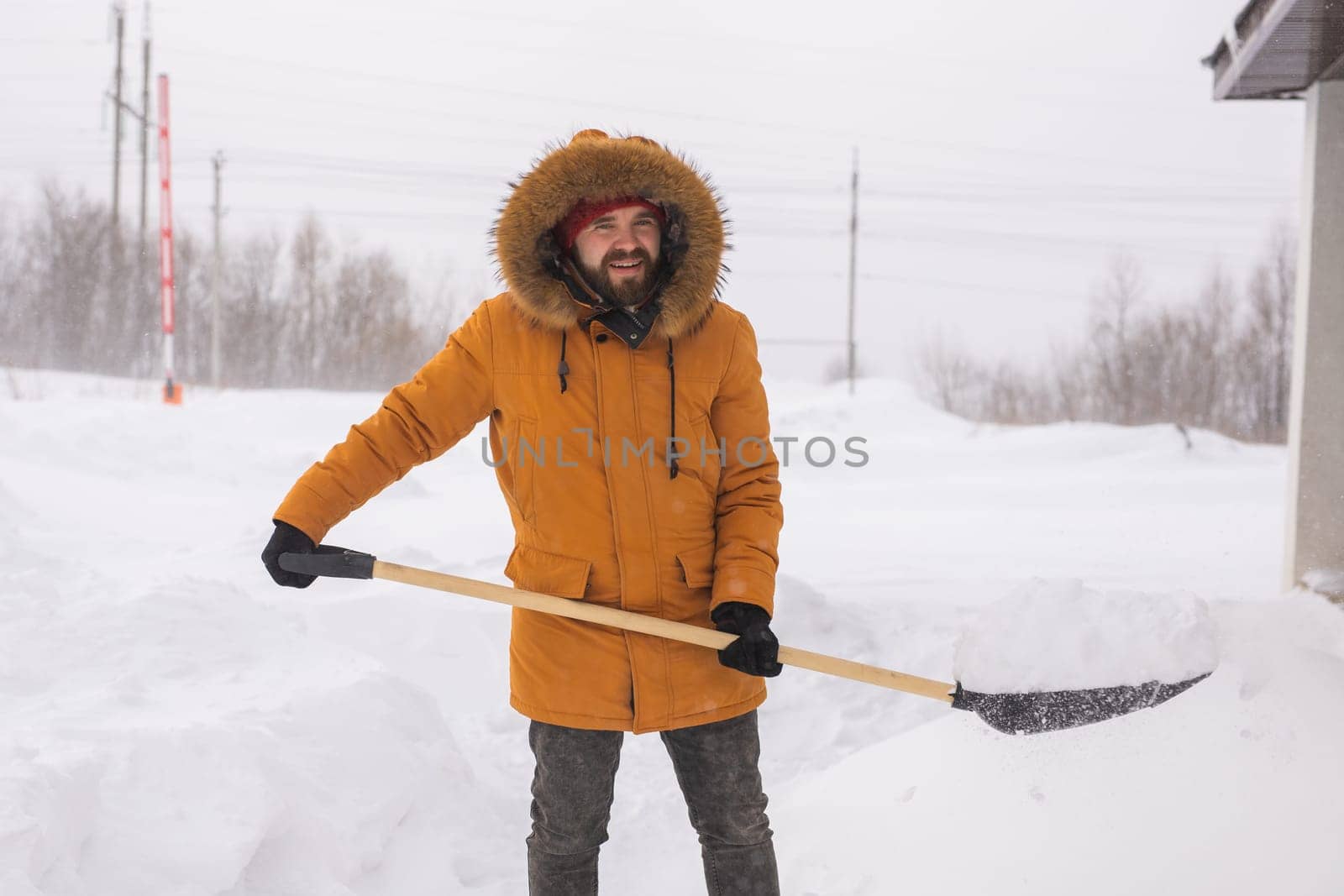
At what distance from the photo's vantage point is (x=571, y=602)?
1.74m

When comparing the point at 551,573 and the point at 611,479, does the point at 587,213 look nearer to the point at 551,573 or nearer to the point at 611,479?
the point at 611,479

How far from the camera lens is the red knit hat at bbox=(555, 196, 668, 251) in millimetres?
1854

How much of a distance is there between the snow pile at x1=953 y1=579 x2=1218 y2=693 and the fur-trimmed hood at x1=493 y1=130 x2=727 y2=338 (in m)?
0.91

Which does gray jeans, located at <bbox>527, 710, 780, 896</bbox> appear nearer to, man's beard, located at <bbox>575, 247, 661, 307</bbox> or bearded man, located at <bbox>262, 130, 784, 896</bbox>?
bearded man, located at <bbox>262, 130, 784, 896</bbox>

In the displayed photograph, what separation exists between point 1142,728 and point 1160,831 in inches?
11.1

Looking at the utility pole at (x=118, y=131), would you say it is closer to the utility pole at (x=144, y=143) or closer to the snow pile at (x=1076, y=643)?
the utility pole at (x=144, y=143)

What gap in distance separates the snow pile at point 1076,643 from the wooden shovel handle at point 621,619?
7.0 inches

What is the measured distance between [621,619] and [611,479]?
0.24 metres

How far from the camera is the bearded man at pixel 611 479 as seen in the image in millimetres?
1780

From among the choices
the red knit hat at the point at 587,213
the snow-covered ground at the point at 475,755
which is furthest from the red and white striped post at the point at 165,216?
the red knit hat at the point at 587,213

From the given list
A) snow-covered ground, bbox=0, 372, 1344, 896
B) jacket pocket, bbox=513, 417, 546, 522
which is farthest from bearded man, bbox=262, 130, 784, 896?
snow-covered ground, bbox=0, 372, 1344, 896

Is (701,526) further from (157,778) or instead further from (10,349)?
(10,349)

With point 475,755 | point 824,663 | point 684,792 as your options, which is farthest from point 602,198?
point 475,755

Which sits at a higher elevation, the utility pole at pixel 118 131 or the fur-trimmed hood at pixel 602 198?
the utility pole at pixel 118 131
